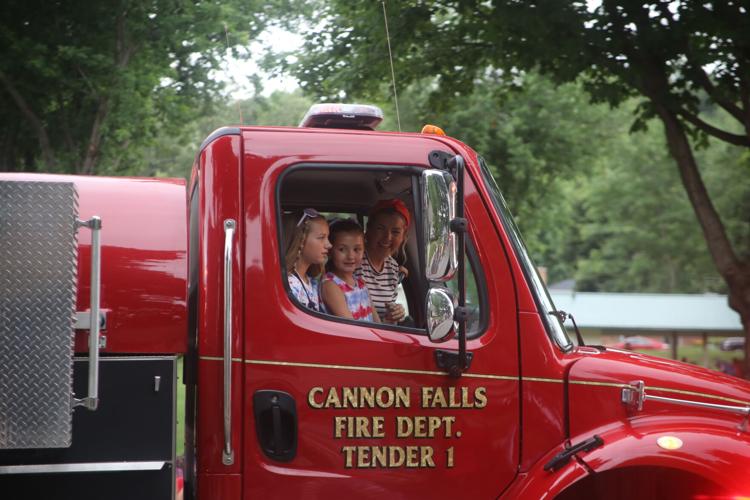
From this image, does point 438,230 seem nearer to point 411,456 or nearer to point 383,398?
point 383,398

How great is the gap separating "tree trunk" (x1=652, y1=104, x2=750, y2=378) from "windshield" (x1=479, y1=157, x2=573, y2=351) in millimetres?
7951

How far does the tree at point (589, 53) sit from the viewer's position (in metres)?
10.0

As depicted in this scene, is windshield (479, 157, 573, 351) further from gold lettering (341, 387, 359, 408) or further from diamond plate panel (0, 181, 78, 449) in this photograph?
diamond plate panel (0, 181, 78, 449)

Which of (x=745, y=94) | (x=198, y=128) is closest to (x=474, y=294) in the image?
(x=745, y=94)

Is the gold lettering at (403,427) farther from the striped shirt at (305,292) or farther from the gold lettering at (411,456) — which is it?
the striped shirt at (305,292)

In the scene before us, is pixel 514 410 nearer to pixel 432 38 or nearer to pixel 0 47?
pixel 432 38

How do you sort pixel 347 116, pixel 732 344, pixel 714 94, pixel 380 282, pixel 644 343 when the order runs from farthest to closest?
pixel 644 343
pixel 732 344
pixel 714 94
pixel 380 282
pixel 347 116

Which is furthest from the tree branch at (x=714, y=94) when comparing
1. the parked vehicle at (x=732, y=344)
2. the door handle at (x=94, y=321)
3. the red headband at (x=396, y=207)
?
the parked vehicle at (x=732, y=344)

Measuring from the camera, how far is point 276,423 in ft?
11.7

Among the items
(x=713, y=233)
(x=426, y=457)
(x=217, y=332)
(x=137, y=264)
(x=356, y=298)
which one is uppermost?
(x=713, y=233)

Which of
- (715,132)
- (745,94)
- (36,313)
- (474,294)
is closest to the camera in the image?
(36,313)

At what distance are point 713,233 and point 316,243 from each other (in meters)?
8.85

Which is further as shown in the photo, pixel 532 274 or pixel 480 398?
pixel 532 274

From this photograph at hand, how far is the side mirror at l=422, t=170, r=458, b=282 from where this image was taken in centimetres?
334
